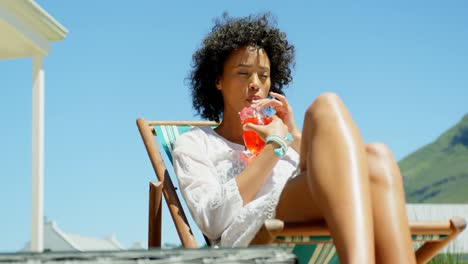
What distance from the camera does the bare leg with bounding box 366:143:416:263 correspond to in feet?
5.86

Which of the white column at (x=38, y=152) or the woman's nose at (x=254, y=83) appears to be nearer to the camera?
the woman's nose at (x=254, y=83)

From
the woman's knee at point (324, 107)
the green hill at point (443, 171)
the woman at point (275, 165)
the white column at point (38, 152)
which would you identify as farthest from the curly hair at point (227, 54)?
the green hill at point (443, 171)

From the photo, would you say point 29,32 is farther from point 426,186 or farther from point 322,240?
point 426,186

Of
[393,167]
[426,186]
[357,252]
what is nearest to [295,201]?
[393,167]

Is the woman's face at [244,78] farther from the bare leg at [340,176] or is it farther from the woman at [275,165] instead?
the bare leg at [340,176]

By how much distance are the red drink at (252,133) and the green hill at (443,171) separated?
4368 inches

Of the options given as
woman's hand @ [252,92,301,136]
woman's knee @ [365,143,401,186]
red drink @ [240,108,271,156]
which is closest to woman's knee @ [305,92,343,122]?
woman's knee @ [365,143,401,186]

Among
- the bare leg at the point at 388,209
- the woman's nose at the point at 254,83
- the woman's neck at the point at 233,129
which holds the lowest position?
the bare leg at the point at 388,209

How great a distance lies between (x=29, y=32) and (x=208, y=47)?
12.9 ft

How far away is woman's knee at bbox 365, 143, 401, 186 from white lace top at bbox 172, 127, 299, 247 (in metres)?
0.43

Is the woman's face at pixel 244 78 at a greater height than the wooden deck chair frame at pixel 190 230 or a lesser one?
greater

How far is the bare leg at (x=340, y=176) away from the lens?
167cm

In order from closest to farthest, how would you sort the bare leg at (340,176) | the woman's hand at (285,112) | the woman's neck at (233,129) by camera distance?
the bare leg at (340,176)
the woman's hand at (285,112)
the woman's neck at (233,129)

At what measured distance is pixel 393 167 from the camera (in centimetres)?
200
